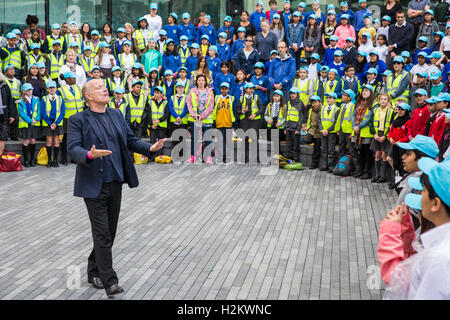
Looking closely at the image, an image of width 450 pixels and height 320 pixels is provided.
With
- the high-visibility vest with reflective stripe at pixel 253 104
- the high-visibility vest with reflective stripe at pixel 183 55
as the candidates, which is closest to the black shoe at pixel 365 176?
the high-visibility vest with reflective stripe at pixel 253 104

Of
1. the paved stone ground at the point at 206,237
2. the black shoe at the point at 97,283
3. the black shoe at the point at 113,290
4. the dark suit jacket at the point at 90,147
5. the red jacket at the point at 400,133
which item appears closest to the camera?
the dark suit jacket at the point at 90,147

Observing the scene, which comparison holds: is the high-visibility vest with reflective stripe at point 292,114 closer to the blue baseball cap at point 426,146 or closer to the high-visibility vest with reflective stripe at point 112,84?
the high-visibility vest with reflective stripe at point 112,84

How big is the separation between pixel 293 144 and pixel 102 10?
929cm

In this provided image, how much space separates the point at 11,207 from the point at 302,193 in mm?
5458

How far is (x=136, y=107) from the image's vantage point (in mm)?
15078

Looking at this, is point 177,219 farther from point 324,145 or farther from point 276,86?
point 276,86

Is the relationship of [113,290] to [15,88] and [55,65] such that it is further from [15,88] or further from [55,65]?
[55,65]

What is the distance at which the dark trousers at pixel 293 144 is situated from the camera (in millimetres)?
14766

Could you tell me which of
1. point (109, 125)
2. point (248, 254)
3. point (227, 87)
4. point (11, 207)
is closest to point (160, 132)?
point (227, 87)

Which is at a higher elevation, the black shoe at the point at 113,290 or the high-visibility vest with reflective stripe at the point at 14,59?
the high-visibility vest with reflective stripe at the point at 14,59

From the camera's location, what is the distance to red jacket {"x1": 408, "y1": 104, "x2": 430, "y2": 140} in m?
11.0

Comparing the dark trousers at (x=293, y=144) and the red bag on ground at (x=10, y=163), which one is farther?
the dark trousers at (x=293, y=144)

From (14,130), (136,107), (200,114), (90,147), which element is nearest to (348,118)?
(200,114)

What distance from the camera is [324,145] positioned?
1418 centimetres
